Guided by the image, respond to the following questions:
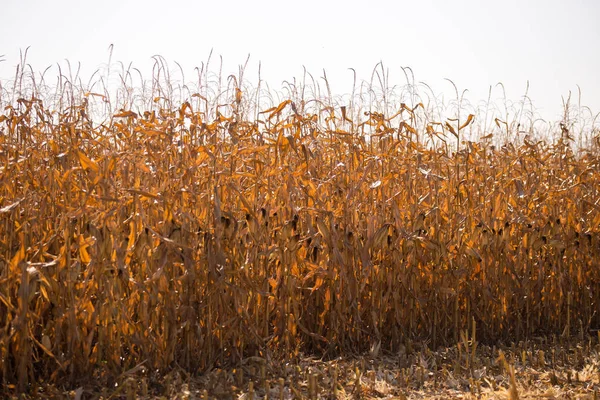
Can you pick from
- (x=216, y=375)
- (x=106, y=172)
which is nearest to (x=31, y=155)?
(x=106, y=172)

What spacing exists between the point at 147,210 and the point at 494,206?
1.55 metres

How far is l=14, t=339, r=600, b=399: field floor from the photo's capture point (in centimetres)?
200

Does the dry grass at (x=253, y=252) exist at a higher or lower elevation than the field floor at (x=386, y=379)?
higher

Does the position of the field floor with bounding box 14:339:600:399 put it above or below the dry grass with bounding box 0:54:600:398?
below

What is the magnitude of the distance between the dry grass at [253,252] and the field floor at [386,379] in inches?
2.4

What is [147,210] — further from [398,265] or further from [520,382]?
[520,382]

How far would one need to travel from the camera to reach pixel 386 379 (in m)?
2.23

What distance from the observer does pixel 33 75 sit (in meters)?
3.04

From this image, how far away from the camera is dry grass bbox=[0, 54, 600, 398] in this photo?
197cm

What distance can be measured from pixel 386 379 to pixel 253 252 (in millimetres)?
698

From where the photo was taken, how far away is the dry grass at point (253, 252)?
1.97m

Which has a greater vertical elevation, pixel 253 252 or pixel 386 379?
pixel 253 252

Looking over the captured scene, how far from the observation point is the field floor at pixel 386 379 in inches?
78.9

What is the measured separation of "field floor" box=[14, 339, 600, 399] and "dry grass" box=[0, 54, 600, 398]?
0.06 m
